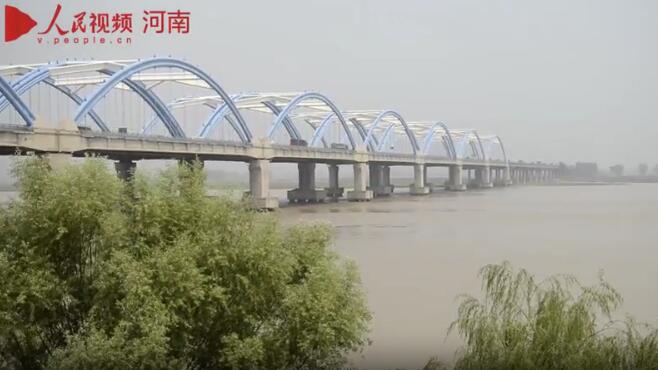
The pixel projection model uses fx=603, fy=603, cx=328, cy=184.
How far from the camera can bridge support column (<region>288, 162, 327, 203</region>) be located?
50.7 m

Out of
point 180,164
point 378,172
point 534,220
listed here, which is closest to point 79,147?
point 180,164

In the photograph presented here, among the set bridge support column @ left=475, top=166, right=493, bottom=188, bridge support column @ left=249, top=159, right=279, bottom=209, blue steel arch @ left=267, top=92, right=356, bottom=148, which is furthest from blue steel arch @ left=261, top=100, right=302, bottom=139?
bridge support column @ left=475, top=166, right=493, bottom=188

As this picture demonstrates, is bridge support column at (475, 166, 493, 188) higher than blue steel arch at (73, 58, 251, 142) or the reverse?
the reverse

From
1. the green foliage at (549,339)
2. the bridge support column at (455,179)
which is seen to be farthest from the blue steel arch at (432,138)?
the green foliage at (549,339)

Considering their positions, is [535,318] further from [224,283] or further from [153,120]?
[153,120]

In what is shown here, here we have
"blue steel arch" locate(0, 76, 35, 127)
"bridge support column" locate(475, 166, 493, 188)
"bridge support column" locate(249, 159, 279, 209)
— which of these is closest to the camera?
"blue steel arch" locate(0, 76, 35, 127)

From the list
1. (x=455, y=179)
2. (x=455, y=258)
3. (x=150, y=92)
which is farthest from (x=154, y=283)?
(x=455, y=179)

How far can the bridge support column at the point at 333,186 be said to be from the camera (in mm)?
55056

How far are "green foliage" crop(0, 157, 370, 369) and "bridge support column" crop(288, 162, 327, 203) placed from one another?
43536 mm

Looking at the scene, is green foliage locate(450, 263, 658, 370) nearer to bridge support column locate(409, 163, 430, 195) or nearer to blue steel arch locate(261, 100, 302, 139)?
blue steel arch locate(261, 100, 302, 139)

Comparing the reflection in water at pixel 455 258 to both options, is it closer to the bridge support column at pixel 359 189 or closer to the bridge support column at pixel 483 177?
the bridge support column at pixel 359 189

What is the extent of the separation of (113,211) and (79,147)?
1856 cm

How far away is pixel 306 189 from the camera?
51.2 m

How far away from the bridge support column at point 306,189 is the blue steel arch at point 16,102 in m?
28.2
